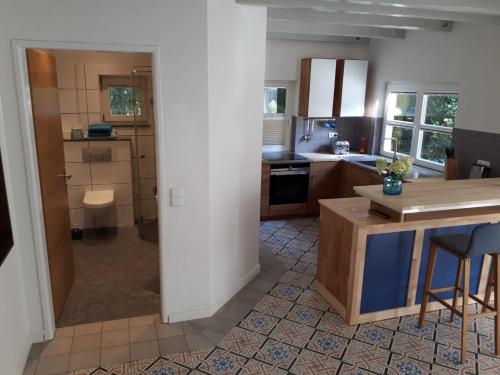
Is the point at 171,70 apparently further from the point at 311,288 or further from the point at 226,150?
the point at 311,288

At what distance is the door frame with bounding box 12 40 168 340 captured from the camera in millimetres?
2613

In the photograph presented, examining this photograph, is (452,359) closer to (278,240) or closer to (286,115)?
(278,240)

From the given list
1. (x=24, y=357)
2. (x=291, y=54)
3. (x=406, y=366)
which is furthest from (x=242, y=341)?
(x=291, y=54)

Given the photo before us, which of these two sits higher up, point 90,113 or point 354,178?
point 90,113

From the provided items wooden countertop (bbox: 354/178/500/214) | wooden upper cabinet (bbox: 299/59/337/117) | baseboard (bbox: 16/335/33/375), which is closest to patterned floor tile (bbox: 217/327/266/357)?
baseboard (bbox: 16/335/33/375)

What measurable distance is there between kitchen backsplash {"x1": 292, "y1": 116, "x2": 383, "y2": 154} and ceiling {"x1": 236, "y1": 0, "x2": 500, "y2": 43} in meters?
1.18

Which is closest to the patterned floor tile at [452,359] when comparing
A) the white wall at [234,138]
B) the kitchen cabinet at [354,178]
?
the white wall at [234,138]

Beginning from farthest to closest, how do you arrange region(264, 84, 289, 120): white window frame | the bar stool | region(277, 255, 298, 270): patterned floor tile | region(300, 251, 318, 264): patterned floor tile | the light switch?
region(264, 84, 289, 120): white window frame
region(300, 251, 318, 264): patterned floor tile
region(277, 255, 298, 270): patterned floor tile
the light switch
the bar stool

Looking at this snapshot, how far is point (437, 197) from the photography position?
321 cm

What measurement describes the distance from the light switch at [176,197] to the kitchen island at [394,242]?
4.21ft

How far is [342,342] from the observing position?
10.2 ft

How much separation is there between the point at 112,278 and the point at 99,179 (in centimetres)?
164

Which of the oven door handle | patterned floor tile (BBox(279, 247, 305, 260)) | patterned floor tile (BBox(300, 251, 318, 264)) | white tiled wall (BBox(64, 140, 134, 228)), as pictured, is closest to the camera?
patterned floor tile (BBox(300, 251, 318, 264))

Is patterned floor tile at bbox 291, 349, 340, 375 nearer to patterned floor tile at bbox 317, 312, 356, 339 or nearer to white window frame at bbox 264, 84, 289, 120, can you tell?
patterned floor tile at bbox 317, 312, 356, 339
